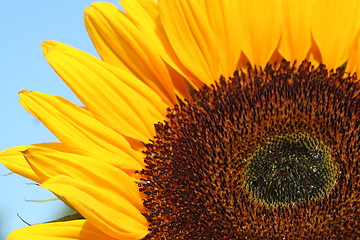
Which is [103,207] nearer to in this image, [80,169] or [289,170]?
[80,169]

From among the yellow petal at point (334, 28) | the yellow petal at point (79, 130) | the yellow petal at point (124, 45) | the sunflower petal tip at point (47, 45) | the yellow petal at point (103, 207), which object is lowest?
the yellow petal at point (103, 207)

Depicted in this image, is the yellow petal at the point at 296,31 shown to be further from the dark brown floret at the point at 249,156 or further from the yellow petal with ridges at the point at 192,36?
the yellow petal with ridges at the point at 192,36

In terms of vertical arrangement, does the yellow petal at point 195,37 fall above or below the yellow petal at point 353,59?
below

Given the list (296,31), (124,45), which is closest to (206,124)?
(124,45)

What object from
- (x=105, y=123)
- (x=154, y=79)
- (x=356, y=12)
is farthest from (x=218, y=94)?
(x=356, y=12)

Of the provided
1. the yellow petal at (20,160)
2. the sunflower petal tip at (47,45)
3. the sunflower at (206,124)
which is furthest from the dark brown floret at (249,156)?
the sunflower petal tip at (47,45)

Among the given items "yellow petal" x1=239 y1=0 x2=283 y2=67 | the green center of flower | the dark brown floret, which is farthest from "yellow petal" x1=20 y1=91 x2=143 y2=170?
"yellow petal" x1=239 y1=0 x2=283 y2=67
